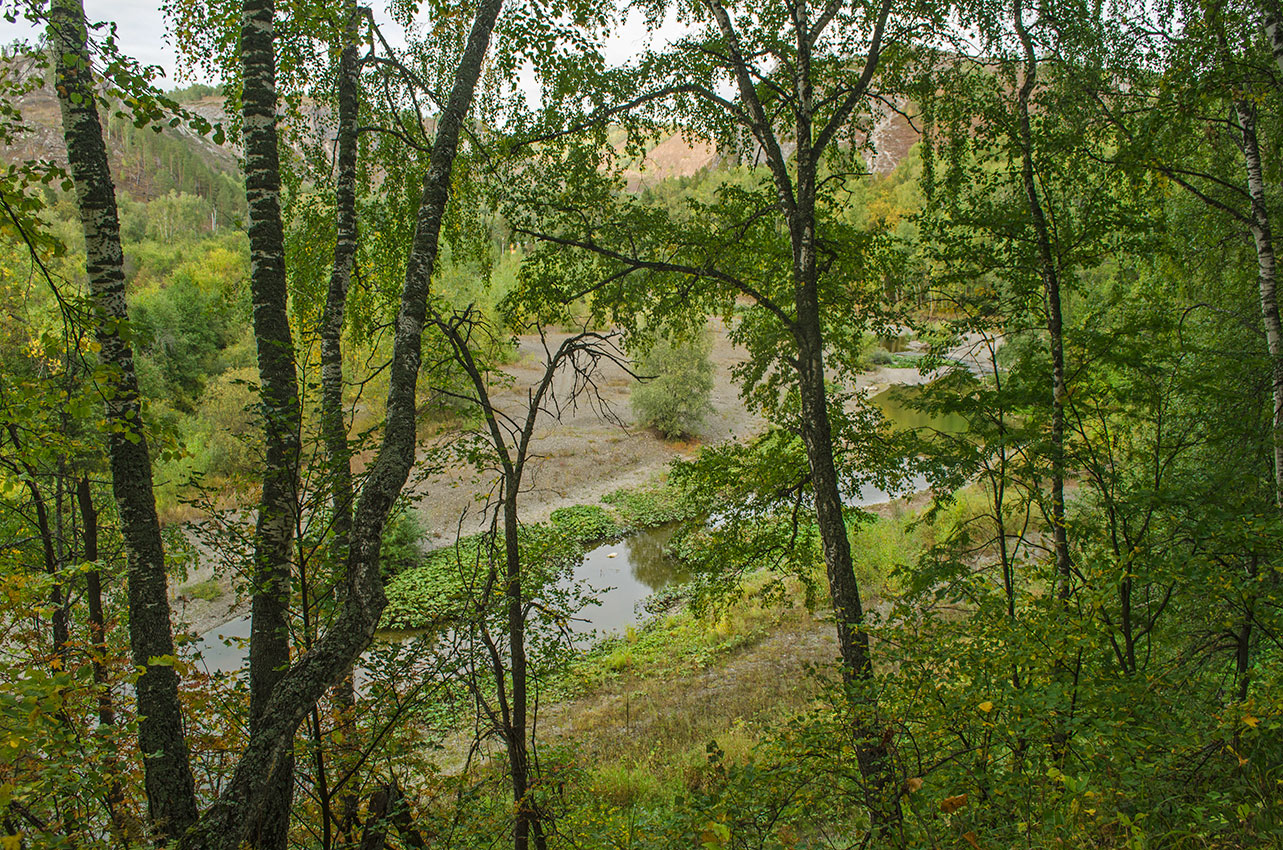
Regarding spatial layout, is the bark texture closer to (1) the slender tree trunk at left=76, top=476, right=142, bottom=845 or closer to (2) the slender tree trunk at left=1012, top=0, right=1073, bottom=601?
(2) the slender tree trunk at left=1012, top=0, right=1073, bottom=601

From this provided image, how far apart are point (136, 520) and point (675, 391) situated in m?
21.5

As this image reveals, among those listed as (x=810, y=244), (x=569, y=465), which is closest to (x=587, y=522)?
(x=569, y=465)

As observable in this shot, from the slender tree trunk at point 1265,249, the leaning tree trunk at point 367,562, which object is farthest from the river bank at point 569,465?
the leaning tree trunk at point 367,562

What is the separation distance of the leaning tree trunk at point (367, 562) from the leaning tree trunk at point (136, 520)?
1.11m

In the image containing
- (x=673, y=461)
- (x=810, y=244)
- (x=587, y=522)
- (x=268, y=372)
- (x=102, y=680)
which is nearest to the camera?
(x=268, y=372)

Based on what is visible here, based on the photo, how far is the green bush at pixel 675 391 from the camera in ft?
79.7

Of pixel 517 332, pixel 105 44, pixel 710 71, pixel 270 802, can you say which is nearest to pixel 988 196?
pixel 710 71

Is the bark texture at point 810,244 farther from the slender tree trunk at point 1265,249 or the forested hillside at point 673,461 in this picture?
the slender tree trunk at point 1265,249

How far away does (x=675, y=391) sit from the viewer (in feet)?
80.6

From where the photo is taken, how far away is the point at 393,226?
629 cm

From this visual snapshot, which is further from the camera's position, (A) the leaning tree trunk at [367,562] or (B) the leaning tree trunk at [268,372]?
(B) the leaning tree trunk at [268,372]

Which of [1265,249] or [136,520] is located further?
[1265,249]

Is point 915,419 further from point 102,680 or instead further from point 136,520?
point 136,520

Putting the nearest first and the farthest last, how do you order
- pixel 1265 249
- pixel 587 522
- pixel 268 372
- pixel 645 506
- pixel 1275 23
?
pixel 268 372 → pixel 1275 23 → pixel 1265 249 → pixel 587 522 → pixel 645 506
